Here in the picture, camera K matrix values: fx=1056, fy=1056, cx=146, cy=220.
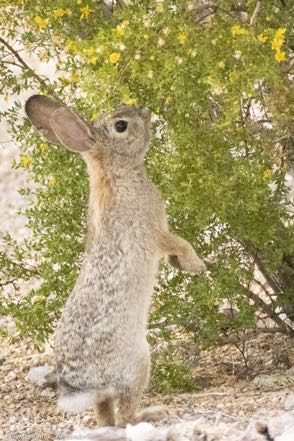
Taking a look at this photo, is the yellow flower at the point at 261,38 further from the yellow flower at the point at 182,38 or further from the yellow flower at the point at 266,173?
the yellow flower at the point at 266,173

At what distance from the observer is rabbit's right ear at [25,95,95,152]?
239 inches

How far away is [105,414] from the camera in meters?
6.02

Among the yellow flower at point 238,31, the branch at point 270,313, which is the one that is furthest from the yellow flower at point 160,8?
the branch at point 270,313

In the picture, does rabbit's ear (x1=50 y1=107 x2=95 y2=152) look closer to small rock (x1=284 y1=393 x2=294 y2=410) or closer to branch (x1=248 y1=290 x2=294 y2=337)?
branch (x1=248 y1=290 x2=294 y2=337)

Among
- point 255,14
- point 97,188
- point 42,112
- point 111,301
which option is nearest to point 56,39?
point 42,112

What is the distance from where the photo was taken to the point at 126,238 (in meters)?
6.18

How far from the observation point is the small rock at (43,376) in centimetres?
763

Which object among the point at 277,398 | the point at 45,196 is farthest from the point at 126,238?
the point at 277,398

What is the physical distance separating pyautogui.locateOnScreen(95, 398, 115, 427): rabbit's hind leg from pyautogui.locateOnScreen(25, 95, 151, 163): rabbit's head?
148 cm

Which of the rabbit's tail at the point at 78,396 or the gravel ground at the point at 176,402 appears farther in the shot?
the gravel ground at the point at 176,402

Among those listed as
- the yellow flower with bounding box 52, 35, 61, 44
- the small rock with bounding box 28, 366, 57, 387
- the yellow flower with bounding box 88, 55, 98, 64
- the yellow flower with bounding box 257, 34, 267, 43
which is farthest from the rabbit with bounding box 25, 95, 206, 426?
the small rock with bounding box 28, 366, 57, 387

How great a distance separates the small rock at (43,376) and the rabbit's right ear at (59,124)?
6.62 ft

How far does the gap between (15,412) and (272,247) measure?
2.04 meters

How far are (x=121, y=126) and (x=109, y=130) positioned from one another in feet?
0.27
